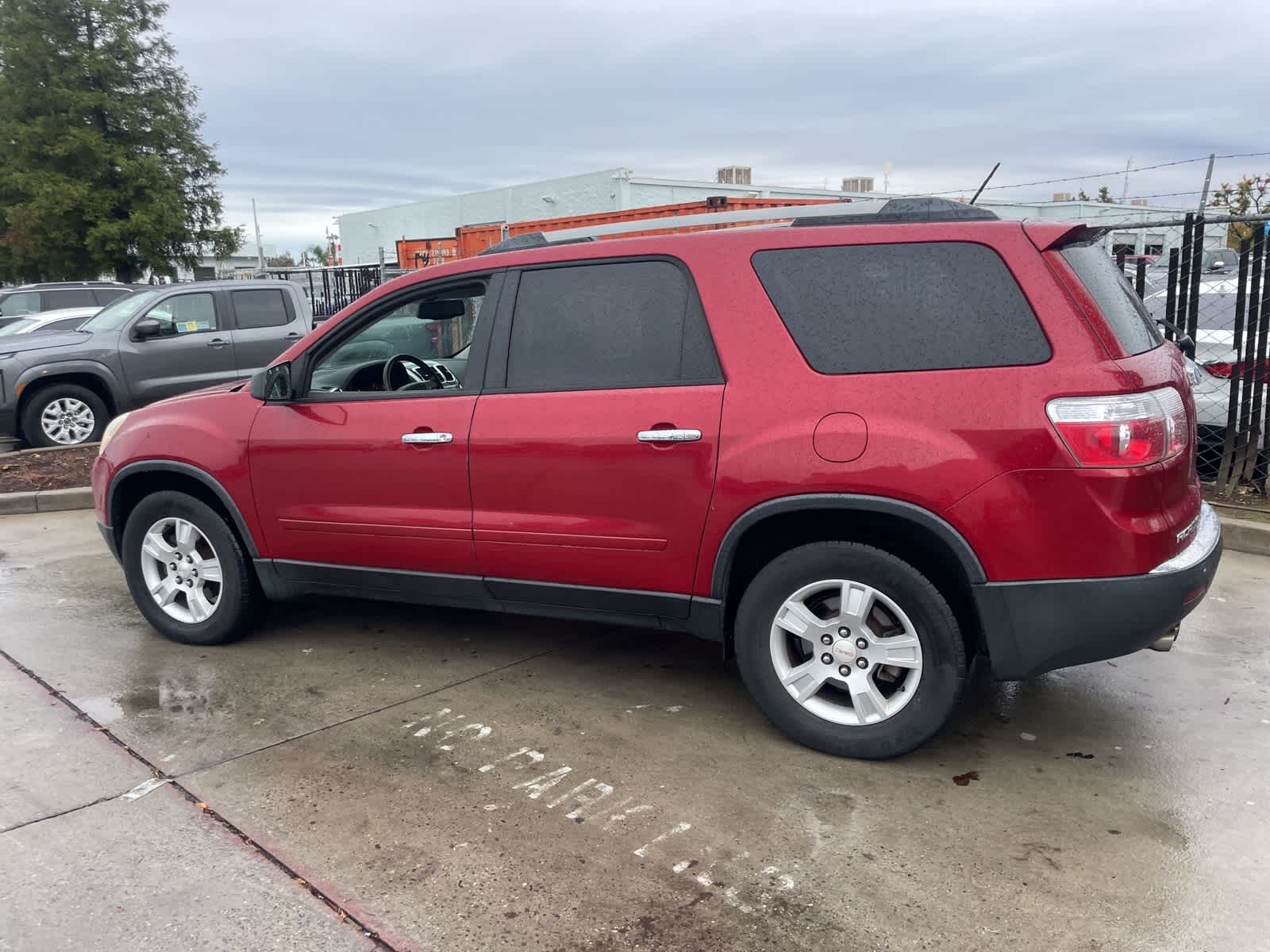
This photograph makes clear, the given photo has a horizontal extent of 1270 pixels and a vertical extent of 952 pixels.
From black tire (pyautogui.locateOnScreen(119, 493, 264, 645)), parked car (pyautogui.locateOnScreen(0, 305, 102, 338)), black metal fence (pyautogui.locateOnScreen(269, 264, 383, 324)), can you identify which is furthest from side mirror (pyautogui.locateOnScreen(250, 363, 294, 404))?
black metal fence (pyautogui.locateOnScreen(269, 264, 383, 324))

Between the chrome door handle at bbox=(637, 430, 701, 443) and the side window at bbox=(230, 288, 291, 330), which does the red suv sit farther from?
the side window at bbox=(230, 288, 291, 330)

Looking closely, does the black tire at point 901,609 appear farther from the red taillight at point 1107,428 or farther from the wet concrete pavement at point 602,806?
the red taillight at point 1107,428

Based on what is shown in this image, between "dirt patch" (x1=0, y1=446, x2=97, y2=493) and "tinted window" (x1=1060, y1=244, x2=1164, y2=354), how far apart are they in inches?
294

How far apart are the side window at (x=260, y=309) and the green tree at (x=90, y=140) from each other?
14308mm

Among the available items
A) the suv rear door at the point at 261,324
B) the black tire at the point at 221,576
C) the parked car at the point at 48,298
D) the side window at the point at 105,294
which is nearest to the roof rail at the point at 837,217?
the black tire at the point at 221,576

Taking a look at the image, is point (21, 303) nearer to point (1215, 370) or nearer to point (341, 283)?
point (341, 283)

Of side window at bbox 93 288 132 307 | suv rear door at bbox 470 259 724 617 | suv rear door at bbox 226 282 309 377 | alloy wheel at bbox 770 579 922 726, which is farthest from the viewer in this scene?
side window at bbox 93 288 132 307

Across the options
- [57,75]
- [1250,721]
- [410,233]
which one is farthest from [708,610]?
[410,233]

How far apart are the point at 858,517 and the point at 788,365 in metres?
0.57

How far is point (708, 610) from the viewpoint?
11.9ft

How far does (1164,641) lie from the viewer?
3.34 metres

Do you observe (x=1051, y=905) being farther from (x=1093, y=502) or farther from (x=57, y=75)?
(x=57, y=75)

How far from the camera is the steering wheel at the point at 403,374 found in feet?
15.1

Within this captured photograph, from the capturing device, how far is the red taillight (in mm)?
3027
